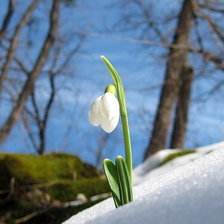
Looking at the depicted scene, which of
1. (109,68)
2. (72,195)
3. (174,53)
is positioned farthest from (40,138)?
(109,68)

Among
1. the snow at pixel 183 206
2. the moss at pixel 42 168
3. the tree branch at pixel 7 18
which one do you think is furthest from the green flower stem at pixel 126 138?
the tree branch at pixel 7 18

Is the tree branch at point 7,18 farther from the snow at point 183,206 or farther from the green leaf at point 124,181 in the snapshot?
the snow at point 183,206

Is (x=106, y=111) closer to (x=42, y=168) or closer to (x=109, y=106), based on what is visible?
(x=109, y=106)

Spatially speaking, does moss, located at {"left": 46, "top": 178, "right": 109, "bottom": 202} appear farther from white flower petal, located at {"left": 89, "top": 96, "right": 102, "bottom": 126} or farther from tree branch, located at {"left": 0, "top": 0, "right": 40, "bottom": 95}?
tree branch, located at {"left": 0, "top": 0, "right": 40, "bottom": 95}

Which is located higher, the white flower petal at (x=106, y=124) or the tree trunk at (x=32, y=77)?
the tree trunk at (x=32, y=77)

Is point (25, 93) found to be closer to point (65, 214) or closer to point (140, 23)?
point (140, 23)

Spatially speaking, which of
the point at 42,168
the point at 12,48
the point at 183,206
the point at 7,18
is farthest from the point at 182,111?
the point at 183,206

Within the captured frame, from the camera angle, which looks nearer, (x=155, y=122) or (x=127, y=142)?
(x=127, y=142)
